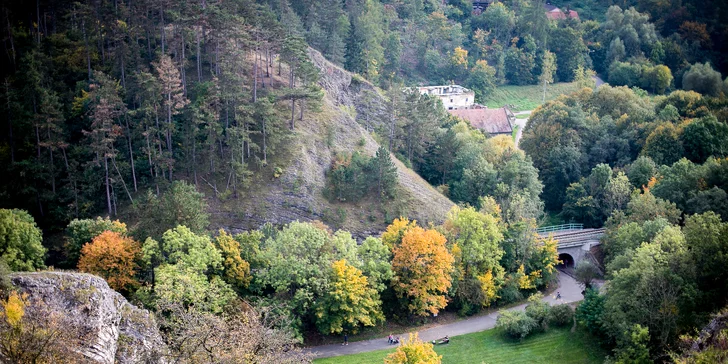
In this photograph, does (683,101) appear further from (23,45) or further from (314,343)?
(23,45)

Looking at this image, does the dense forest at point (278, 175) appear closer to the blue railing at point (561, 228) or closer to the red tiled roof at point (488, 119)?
the blue railing at point (561, 228)

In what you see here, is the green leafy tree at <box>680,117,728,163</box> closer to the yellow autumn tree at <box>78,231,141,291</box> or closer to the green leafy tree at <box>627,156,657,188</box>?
the green leafy tree at <box>627,156,657,188</box>

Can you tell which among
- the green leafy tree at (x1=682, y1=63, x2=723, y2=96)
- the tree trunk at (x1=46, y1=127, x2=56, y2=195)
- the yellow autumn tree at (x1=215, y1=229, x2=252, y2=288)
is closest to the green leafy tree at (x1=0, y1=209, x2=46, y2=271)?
the tree trunk at (x1=46, y1=127, x2=56, y2=195)

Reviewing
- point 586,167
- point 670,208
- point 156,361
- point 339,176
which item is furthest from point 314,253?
point 586,167

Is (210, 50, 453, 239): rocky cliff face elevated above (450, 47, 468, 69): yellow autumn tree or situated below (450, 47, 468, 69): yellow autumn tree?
below

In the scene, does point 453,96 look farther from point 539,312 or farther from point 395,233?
point 539,312

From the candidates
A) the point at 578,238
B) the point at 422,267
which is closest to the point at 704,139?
the point at 578,238
